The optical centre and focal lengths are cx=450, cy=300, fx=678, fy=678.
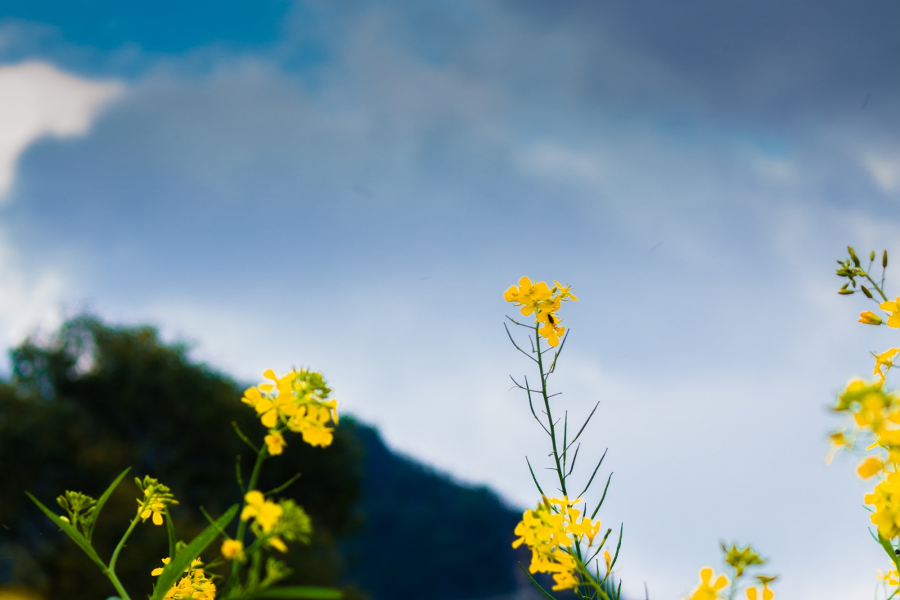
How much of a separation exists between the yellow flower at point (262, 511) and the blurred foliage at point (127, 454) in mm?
13376

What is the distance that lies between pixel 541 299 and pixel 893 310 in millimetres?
740

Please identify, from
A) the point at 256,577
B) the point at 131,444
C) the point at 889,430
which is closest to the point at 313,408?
the point at 256,577

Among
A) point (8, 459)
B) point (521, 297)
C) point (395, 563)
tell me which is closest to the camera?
point (521, 297)

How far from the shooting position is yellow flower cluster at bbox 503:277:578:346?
A: 5.40 feet

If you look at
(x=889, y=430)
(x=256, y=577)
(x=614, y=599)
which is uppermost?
(x=889, y=430)

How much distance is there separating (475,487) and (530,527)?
31.7 metres

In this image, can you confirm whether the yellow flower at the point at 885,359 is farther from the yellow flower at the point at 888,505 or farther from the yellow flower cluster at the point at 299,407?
the yellow flower cluster at the point at 299,407

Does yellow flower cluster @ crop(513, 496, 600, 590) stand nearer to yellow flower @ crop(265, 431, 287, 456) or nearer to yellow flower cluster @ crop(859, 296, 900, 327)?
yellow flower @ crop(265, 431, 287, 456)

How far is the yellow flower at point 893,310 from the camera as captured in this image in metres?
1.39

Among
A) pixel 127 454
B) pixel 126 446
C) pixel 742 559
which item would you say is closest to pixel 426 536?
pixel 126 446

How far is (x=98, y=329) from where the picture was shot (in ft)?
60.4

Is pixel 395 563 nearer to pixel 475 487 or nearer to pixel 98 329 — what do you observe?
pixel 475 487

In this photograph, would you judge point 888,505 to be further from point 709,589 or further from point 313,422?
point 313,422

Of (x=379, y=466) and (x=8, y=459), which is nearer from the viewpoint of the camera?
(x=8, y=459)
